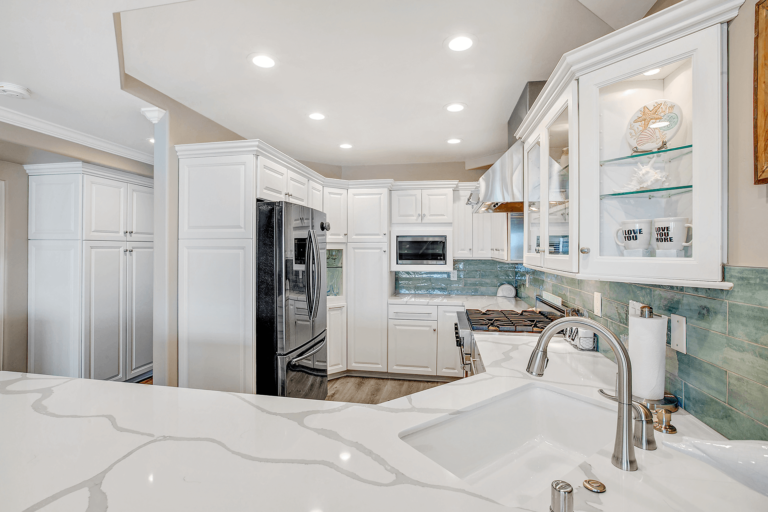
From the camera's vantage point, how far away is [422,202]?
395cm

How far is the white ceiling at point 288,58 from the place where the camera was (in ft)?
5.01

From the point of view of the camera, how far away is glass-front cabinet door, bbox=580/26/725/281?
36.1 inches

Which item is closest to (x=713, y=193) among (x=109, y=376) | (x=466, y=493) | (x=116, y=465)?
(x=466, y=493)

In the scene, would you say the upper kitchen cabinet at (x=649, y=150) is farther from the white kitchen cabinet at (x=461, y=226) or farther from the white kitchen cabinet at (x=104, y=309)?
the white kitchen cabinet at (x=104, y=309)

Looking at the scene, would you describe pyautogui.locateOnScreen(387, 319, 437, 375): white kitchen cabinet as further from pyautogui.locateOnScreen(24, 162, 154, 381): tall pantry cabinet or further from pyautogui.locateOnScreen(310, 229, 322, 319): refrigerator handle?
pyautogui.locateOnScreen(24, 162, 154, 381): tall pantry cabinet

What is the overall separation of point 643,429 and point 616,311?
32.1 inches

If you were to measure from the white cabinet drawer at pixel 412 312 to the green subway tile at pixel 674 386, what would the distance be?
255 centimetres

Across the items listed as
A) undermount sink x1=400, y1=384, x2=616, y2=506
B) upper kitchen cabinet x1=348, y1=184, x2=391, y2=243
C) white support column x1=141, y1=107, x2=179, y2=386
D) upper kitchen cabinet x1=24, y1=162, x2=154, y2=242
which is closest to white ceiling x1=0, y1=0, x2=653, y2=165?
white support column x1=141, y1=107, x2=179, y2=386

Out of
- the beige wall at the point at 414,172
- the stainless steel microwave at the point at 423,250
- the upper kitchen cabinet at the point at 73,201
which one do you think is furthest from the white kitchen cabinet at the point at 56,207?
the stainless steel microwave at the point at 423,250

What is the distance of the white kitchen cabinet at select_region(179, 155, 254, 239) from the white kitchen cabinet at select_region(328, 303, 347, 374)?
159cm

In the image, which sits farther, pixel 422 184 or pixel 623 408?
pixel 422 184

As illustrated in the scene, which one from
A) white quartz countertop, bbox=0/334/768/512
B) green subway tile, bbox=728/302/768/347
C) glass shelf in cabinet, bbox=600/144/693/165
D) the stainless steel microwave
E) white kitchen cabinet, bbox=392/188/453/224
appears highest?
white kitchen cabinet, bbox=392/188/453/224

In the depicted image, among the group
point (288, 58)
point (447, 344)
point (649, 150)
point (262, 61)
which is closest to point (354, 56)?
point (288, 58)

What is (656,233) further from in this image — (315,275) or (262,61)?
(315,275)
